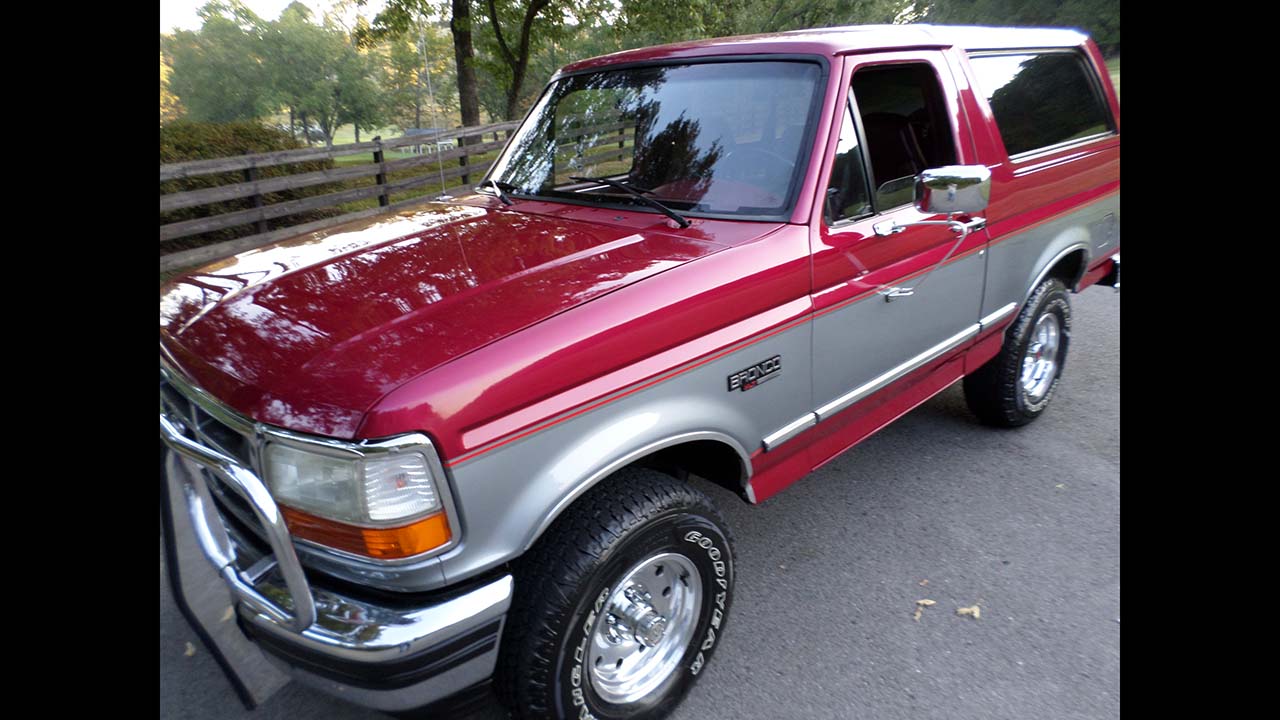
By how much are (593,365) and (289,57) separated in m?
11.5

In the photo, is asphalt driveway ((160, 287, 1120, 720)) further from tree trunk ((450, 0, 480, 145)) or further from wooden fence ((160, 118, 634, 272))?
tree trunk ((450, 0, 480, 145))

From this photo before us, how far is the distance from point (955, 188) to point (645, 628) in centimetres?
188

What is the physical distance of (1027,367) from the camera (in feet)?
14.0

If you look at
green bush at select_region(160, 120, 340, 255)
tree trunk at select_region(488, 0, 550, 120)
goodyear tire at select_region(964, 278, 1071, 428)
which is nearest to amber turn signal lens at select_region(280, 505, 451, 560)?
goodyear tire at select_region(964, 278, 1071, 428)

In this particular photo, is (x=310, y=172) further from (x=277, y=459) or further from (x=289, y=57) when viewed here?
(x=277, y=459)

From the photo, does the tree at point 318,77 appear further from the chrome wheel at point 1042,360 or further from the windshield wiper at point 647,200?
the chrome wheel at point 1042,360

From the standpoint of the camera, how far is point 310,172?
9.01 m

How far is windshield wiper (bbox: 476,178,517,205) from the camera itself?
325 centimetres

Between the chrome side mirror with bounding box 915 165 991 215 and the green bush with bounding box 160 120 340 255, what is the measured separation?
7.68m

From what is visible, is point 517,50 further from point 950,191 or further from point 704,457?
point 704,457

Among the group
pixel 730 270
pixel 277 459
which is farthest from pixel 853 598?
pixel 277 459

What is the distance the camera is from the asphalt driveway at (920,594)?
8.18 feet

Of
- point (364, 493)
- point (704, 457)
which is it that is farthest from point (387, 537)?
point (704, 457)

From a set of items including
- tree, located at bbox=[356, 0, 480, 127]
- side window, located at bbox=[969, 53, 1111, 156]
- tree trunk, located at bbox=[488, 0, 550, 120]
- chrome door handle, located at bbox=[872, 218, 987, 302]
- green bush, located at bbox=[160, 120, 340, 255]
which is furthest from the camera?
tree trunk, located at bbox=[488, 0, 550, 120]
